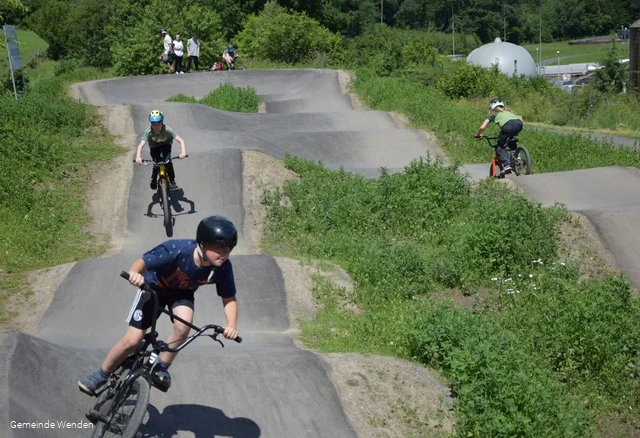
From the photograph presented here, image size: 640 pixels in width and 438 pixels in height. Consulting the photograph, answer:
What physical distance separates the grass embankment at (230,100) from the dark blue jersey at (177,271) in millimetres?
18160

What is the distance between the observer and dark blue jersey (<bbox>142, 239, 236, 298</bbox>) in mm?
→ 5504

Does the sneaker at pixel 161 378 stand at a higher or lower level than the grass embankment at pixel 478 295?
higher

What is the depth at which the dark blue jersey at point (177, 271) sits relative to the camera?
217 inches

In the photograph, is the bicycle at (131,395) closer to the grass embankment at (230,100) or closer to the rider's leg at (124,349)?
the rider's leg at (124,349)

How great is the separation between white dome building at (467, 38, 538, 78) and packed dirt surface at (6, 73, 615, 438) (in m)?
45.1

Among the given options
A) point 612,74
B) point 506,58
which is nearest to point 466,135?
point 612,74

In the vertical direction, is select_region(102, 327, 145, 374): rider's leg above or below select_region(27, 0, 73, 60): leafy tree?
below

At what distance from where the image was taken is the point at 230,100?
24078 millimetres

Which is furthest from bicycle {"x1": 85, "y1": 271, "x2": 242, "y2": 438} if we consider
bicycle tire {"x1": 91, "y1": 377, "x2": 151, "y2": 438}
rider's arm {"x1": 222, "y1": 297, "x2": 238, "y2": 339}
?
rider's arm {"x1": 222, "y1": 297, "x2": 238, "y2": 339}

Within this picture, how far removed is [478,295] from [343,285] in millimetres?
1755

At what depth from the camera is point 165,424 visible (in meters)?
6.08

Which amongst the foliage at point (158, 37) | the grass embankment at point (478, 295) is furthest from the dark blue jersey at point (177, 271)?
the foliage at point (158, 37)

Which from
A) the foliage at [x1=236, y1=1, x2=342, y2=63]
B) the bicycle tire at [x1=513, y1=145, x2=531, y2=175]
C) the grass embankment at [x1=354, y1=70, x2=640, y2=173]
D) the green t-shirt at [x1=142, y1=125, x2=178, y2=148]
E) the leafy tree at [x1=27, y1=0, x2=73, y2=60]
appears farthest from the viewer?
the leafy tree at [x1=27, y1=0, x2=73, y2=60]

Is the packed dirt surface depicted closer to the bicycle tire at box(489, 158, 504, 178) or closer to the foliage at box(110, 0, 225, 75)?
the bicycle tire at box(489, 158, 504, 178)
